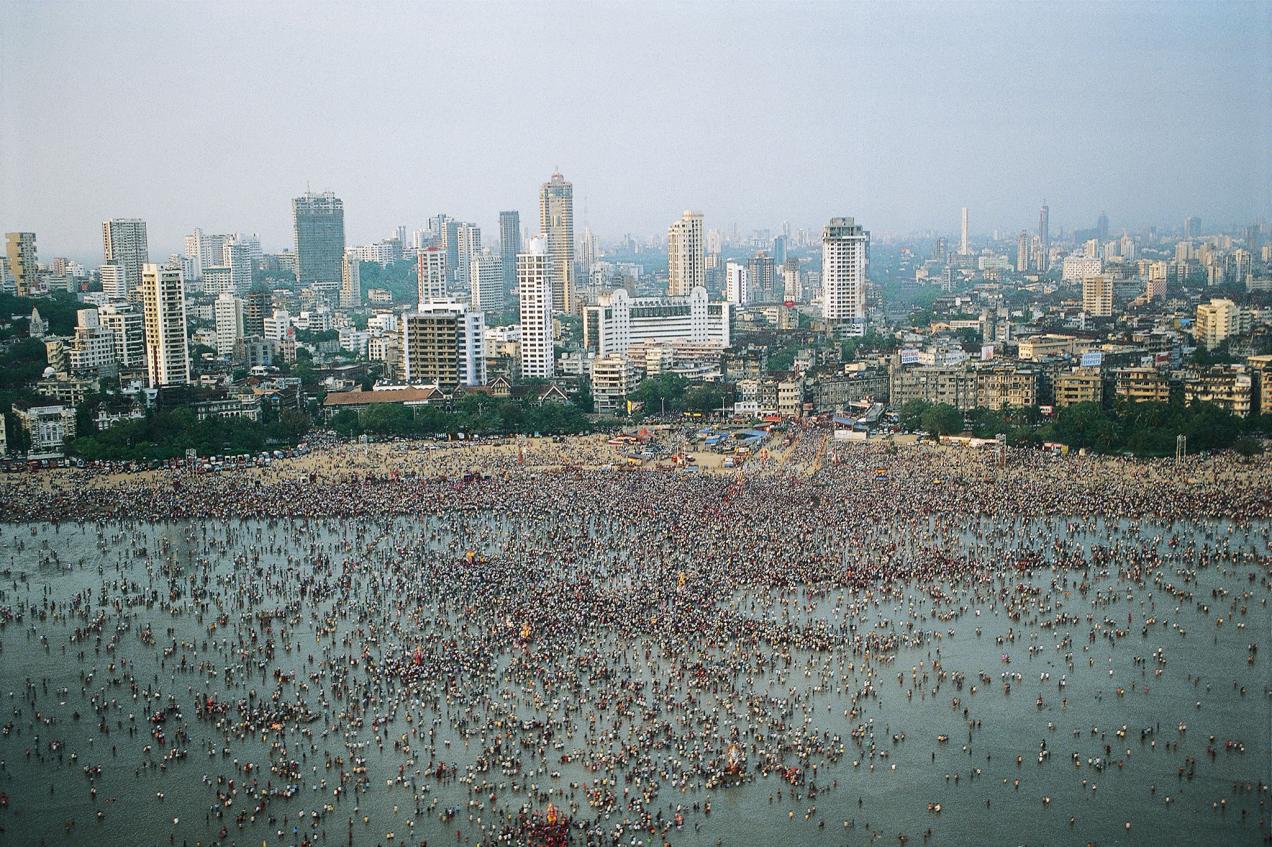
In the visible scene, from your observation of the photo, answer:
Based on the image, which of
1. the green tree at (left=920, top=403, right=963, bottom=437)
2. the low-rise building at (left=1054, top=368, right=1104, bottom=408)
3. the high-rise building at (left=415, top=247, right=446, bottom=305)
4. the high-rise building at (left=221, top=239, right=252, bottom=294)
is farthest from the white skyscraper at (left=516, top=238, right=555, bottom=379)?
the high-rise building at (left=221, top=239, right=252, bottom=294)

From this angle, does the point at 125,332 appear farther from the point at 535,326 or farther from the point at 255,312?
the point at 255,312

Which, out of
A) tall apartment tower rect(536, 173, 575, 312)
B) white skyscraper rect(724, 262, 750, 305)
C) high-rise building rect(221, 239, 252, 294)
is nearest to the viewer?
tall apartment tower rect(536, 173, 575, 312)

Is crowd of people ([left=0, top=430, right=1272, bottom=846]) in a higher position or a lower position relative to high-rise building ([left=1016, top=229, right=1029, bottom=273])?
lower

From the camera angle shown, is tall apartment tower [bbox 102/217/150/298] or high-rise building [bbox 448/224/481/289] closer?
tall apartment tower [bbox 102/217/150/298]

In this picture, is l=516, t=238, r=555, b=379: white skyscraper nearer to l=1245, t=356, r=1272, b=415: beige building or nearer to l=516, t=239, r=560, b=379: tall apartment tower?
l=516, t=239, r=560, b=379: tall apartment tower

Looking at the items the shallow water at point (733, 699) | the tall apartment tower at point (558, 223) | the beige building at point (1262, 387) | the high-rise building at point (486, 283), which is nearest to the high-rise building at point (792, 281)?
the tall apartment tower at point (558, 223)

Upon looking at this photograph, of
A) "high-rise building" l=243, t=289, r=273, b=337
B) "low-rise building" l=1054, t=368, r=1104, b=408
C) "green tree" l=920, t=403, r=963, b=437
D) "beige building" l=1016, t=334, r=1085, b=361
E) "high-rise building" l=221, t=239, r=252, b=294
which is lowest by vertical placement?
"green tree" l=920, t=403, r=963, b=437

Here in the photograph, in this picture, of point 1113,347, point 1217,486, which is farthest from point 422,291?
point 1217,486

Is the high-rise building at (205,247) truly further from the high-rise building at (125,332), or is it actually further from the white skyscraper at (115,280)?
the high-rise building at (125,332)
